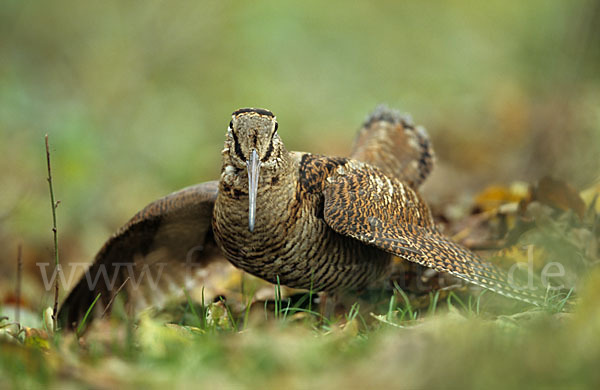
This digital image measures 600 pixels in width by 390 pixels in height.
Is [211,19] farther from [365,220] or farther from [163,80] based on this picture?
[365,220]

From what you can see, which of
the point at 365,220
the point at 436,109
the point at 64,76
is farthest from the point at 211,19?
the point at 365,220

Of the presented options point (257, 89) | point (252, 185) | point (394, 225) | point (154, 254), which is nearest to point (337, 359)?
point (252, 185)

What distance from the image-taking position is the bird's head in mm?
3713

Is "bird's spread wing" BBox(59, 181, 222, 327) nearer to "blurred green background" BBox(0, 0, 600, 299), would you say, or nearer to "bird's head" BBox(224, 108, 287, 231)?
"bird's head" BBox(224, 108, 287, 231)

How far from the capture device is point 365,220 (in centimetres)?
380

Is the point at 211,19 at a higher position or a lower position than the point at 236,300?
higher

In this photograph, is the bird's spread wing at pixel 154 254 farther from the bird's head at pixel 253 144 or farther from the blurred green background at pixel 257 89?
the blurred green background at pixel 257 89


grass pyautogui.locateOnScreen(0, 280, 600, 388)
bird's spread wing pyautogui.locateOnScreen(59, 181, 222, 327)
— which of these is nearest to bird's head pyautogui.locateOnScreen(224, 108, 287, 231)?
bird's spread wing pyautogui.locateOnScreen(59, 181, 222, 327)

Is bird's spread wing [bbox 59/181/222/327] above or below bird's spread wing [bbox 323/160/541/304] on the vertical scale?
below

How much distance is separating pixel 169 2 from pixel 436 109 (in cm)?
536

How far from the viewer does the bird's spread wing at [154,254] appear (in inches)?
179

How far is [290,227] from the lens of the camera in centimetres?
390

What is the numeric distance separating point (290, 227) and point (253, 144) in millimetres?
522

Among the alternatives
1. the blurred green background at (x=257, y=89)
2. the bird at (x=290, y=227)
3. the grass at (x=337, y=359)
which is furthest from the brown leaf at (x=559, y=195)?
the grass at (x=337, y=359)
